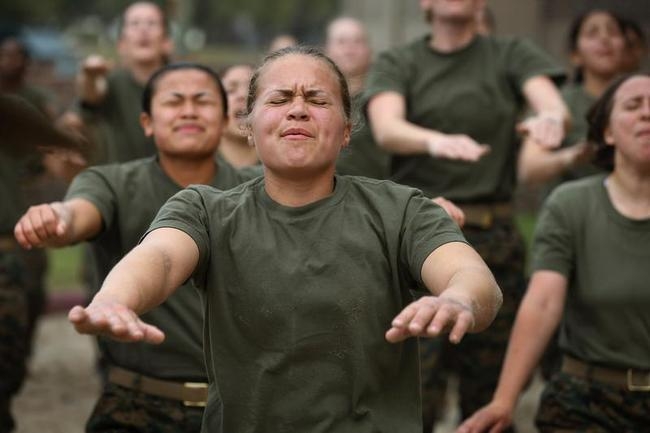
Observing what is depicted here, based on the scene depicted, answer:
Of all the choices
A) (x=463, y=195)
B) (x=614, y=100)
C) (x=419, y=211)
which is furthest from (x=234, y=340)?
(x=463, y=195)

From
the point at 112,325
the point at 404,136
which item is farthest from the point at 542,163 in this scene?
the point at 112,325

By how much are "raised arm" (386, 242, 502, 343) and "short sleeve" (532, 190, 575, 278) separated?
58.3 inches

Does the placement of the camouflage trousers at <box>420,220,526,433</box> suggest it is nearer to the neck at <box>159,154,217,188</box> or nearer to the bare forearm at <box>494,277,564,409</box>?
the bare forearm at <box>494,277,564,409</box>

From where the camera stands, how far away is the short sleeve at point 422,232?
3840 mm

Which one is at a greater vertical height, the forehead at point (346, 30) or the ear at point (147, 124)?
the forehead at point (346, 30)

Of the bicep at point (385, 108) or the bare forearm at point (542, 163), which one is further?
the bare forearm at point (542, 163)

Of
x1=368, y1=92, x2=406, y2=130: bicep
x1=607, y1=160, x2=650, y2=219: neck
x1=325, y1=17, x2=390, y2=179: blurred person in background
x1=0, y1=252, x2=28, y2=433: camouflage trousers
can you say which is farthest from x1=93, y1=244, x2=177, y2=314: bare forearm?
x1=325, y1=17, x2=390, y2=179: blurred person in background

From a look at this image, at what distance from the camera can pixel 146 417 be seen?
506 centimetres

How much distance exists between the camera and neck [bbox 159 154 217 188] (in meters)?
5.36

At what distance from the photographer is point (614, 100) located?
551 centimetres

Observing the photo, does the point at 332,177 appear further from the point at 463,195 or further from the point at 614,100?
the point at 463,195

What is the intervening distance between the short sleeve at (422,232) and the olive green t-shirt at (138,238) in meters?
1.28

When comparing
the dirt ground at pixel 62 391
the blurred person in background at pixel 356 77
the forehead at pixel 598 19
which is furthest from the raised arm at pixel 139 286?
the dirt ground at pixel 62 391

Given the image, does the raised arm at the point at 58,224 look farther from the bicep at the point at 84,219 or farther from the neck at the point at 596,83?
the neck at the point at 596,83
